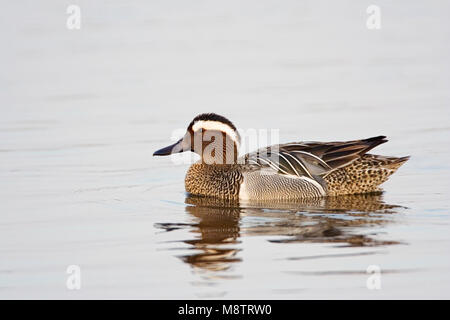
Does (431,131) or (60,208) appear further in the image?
(431,131)

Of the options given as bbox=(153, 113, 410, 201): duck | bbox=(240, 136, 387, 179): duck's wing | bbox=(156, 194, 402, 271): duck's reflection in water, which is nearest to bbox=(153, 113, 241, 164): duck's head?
bbox=(153, 113, 410, 201): duck

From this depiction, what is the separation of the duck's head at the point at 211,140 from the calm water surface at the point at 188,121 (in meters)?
0.51

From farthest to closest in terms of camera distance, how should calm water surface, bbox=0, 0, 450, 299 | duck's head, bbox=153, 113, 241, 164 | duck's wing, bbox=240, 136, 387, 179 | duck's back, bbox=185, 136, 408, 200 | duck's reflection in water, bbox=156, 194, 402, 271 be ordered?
1. duck's head, bbox=153, 113, 241, 164
2. duck's wing, bbox=240, 136, 387, 179
3. duck's back, bbox=185, 136, 408, 200
4. duck's reflection in water, bbox=156, 194, 402, 271
5. calm water surface, bbox=0, 0, 450, 299

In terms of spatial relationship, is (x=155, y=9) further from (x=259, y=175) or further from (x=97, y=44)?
(x=259, y=175)

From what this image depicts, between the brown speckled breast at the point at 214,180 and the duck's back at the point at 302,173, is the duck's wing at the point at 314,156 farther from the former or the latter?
the brown speckled breast at the point at 214,180

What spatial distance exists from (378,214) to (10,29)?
1146 centimetres

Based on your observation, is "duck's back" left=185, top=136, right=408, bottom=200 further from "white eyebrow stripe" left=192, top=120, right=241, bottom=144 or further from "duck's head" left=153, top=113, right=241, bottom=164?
"white eyebrow stripe" left=192, top=120, right=241, bottom=144

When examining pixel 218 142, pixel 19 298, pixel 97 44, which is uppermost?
pixel 97 44

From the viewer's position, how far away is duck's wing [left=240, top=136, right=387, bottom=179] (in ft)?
35.6

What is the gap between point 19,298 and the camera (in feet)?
23.9

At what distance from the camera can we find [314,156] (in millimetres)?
10938

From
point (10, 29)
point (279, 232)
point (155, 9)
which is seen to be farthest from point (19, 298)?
point (155, 9)

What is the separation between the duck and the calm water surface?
253 millimetres

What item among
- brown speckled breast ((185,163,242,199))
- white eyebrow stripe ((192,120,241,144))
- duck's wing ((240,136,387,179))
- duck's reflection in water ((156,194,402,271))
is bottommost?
duck's reflection in water ((156,194,402,271))
